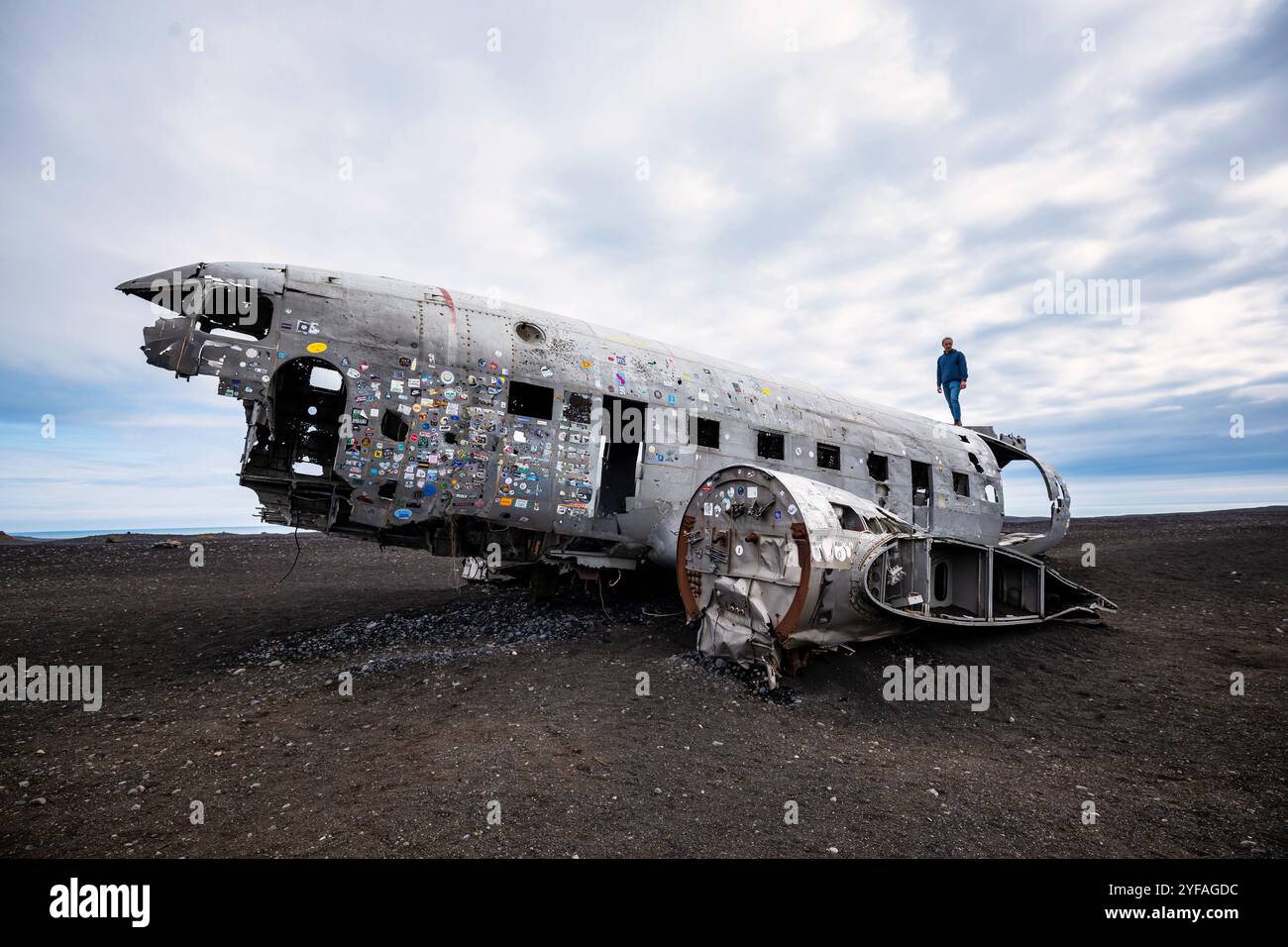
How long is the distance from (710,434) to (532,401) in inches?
128

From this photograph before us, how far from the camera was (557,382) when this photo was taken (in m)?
9.30

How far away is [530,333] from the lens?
31.3 ft

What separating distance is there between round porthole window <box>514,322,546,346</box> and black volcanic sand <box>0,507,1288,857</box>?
4634 millimetres

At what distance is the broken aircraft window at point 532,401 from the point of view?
30.5 feet

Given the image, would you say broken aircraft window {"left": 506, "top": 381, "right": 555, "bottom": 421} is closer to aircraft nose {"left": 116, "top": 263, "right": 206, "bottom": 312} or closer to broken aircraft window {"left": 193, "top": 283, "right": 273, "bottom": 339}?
broken aircraft window {"left": 193, "top": 283, "right": 273, "bottom": 339}

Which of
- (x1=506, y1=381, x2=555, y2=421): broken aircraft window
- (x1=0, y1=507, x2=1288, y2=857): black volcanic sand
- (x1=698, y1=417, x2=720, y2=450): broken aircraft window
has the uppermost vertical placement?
(x1=506, y1=381, x2=555, y2=421): broken aircraft window

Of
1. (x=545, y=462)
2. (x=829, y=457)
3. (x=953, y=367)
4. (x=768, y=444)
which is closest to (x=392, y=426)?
(x=545, y=462)

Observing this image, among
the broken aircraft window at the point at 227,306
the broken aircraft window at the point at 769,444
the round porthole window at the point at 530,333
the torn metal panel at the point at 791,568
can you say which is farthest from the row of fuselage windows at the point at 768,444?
the broken aircraft window at the point at 227,306

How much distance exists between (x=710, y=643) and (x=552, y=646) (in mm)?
2578

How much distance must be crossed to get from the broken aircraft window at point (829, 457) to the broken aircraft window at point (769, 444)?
106 cm

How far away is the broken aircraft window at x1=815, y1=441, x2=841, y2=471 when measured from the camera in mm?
12336

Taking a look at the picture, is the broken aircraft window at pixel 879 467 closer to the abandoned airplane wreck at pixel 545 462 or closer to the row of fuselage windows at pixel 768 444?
the row of fuselage windows at pixel 768 444

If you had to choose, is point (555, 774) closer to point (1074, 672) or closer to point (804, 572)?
point (804, 572)

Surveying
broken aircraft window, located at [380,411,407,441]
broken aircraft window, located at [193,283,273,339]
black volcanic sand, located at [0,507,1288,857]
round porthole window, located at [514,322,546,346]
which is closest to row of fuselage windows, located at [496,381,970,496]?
round porthole window, located at [514,322,546,346]
